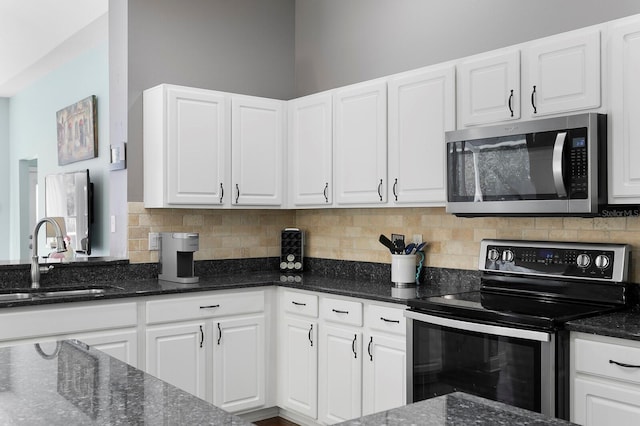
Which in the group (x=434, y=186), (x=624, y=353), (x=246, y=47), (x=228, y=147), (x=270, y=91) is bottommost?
(x=624, y=353)

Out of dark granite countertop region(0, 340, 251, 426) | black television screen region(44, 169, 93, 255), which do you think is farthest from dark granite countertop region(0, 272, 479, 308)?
black television screen region(44, 169, 93, 255)

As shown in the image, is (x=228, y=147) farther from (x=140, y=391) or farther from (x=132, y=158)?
(x=140, y=391)

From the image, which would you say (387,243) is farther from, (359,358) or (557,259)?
(557,259)

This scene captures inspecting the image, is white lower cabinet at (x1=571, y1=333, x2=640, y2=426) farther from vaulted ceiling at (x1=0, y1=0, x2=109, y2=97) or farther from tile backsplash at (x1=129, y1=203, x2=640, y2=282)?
vaulted ceiling at (x1=0, y1=0, x2=109, y2=97)

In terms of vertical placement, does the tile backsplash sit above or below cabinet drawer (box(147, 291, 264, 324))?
above

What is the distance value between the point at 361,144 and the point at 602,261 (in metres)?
1.52

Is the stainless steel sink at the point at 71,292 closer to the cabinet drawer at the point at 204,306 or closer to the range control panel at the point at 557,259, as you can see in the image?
the cabinet drawer at the point at 204,306

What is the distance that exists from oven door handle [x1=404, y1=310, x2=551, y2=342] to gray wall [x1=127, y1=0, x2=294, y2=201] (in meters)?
2.09

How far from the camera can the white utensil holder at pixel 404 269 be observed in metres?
3.61

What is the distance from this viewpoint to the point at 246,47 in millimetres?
4605

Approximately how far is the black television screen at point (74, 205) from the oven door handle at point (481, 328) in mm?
3907

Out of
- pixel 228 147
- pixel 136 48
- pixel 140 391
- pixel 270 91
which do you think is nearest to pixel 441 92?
pixel 228 147

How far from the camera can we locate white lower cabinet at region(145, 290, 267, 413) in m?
3.50

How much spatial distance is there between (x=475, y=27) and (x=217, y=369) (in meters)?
2.47
